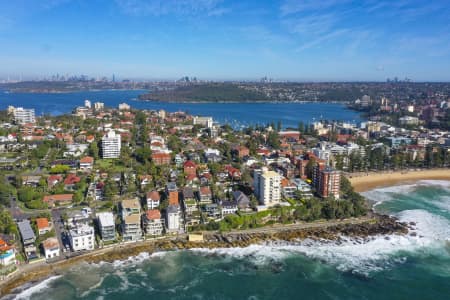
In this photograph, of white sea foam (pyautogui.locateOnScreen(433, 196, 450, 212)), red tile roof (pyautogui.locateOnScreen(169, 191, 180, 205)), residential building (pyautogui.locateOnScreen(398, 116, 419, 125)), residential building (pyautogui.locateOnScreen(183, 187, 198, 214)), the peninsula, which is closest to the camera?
the peninsula

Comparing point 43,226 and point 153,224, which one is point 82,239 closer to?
point 43,226

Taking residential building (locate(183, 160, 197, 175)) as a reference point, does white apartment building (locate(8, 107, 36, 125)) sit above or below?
above

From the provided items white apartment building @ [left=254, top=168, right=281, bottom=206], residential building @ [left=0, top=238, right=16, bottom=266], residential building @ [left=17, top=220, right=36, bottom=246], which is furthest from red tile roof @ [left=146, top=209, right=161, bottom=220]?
white apartment building @ [left=254, top=168, right=281, bottom=206]

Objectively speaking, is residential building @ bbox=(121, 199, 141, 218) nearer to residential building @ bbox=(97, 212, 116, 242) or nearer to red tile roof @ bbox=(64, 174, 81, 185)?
residential building @ bbox=(97, 212, 116, 242)

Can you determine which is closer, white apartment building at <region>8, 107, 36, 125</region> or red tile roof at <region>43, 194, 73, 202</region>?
red tile roof at <region>43, 194, 73, 202</region>

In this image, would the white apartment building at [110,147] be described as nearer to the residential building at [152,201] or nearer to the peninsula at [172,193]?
the peninsula at [172,193]
